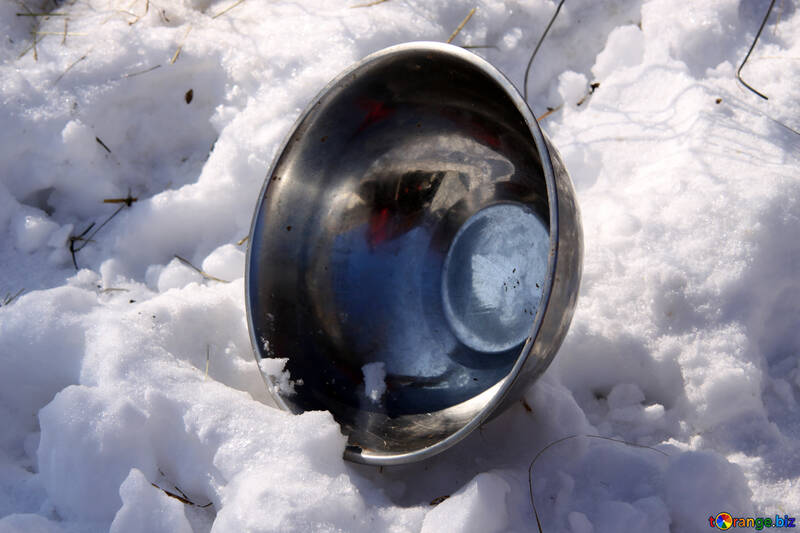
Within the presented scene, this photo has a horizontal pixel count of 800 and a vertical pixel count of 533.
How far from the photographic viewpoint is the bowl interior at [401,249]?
135 cm

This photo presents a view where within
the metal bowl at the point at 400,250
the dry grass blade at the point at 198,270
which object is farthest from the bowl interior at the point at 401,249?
the dry grass blade at the point at 198,270

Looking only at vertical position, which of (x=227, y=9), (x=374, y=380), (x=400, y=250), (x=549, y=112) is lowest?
(x=374, y=380)

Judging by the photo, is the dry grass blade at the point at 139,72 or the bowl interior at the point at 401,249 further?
the dry grass blade at the point at 139,72

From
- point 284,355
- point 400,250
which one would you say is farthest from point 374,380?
point 400,250

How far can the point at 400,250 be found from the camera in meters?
1.55

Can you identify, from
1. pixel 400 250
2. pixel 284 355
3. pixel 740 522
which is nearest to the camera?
pixel 740 522

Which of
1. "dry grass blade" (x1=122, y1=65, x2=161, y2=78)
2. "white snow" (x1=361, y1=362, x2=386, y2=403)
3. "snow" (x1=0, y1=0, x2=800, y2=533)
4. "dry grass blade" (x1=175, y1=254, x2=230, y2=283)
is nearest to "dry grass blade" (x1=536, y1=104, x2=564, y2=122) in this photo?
"snow" (x1=0, y1=0, x2=800, y2=533)

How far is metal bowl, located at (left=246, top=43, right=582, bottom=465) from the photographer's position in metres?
1.34

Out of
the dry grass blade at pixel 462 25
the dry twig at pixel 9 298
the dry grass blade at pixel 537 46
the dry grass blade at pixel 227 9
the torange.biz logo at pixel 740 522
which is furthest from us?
the dry grass blade at pixel 227 9

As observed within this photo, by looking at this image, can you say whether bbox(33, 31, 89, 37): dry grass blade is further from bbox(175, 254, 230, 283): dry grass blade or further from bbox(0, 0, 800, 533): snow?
bbox(175, 254, 230, 283): dry grass blade

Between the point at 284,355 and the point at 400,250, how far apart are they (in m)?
0.38

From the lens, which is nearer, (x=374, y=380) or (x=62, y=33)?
(x=374, y=380)

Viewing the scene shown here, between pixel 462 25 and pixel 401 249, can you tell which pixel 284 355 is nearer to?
pixel 401 249

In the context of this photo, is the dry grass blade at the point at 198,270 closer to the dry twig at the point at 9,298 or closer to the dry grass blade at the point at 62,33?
the dry twig at the point at 9,298
